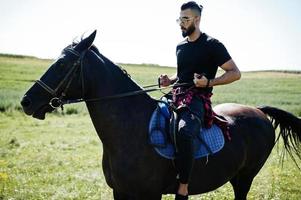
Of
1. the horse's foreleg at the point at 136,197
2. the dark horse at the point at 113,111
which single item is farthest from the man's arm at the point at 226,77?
the horse's foreleg at the point at 136,197

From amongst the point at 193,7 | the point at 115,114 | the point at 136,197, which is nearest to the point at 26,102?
the point at 115,114

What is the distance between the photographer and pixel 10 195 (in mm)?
8586

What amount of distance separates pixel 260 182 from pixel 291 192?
4.21ft

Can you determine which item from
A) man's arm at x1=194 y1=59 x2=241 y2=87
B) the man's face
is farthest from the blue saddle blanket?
the man's face

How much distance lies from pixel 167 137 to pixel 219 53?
1.30 m

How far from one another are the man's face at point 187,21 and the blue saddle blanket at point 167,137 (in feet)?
3.42

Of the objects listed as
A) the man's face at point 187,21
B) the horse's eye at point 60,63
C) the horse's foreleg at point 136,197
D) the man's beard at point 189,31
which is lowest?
the horse's foreleg at point 136,197

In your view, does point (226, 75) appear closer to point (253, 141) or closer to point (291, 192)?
point (253, 141)

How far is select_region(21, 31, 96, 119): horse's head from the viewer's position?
460cm

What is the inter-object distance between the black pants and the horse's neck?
47 cm

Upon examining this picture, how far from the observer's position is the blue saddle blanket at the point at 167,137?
501 centimetres

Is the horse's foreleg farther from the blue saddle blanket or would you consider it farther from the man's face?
the man's face

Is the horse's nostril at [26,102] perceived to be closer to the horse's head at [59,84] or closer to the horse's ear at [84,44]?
the horse's head at [59,84]

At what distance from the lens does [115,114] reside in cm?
498
